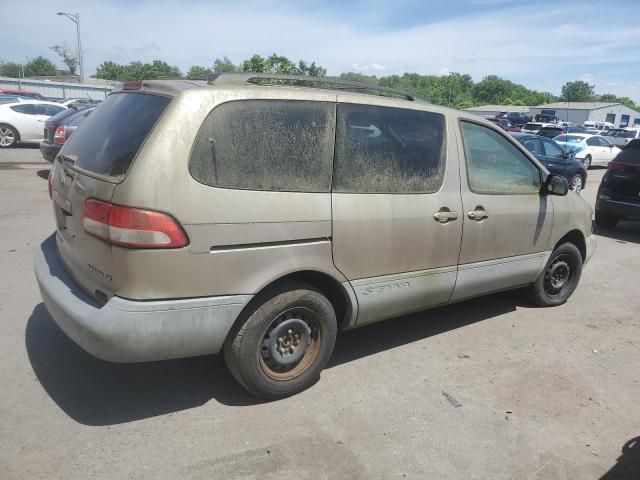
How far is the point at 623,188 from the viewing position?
873 centimetres

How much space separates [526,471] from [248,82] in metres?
2.68

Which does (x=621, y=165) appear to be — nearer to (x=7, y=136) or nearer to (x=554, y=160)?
(x=554, y=160)

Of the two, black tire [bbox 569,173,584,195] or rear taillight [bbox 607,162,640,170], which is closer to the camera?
rear taillight [bbox 607,162,640,170]

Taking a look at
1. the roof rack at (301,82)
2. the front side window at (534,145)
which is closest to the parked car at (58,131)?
the roof rack at (301,82)

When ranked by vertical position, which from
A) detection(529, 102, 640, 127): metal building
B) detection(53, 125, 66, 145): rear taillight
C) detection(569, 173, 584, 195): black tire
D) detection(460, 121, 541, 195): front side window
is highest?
detection(529, 102, 640, 127): metal building

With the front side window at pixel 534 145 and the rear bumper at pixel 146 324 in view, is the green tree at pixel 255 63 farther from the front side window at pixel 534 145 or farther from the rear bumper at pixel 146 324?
the rear bumper at pixel 146 324

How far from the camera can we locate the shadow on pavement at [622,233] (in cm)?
886

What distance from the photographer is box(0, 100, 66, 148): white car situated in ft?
51.6

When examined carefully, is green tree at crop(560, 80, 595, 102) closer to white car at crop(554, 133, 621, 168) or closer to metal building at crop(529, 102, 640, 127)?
metal building at crop(529, 102, 640, 127)

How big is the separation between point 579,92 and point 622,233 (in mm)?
133765

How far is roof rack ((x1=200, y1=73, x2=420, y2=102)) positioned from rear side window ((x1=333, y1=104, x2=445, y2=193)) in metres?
0.26

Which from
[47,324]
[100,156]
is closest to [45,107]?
[47,324]

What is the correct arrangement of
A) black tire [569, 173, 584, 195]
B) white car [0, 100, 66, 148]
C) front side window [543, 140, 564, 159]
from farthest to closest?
white car [0, 100, 66, 148] < front side window [543, 140, 564, 159] < black tire [569, 173, 584, 195]

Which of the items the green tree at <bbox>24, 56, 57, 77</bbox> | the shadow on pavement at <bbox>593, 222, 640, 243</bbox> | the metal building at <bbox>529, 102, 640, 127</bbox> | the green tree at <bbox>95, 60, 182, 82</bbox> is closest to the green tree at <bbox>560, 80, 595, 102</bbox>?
the metal building at <bbox>529, 102, 640, 127</bbox>
